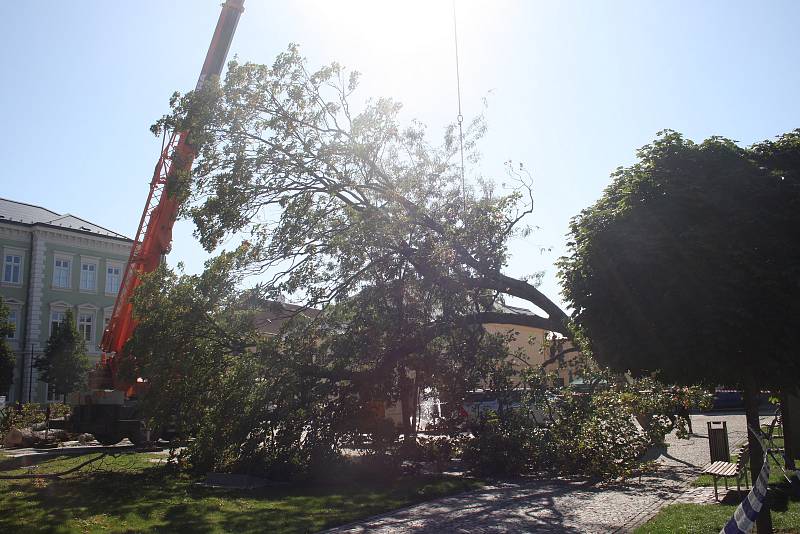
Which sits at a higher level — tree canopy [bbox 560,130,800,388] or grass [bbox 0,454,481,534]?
tree canopy [bbox 560,130,800,388]

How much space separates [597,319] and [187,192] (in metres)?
10.7

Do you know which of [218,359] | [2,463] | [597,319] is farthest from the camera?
[2,463]

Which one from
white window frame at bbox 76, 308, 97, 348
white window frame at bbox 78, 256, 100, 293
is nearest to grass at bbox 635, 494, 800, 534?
white window frame at bbox 76, 308, 97, 348

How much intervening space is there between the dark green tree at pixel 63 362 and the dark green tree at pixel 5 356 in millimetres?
3694

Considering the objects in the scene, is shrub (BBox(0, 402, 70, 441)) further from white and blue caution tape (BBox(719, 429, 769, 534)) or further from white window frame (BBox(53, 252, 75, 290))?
white and blue caution tape (BBox(719, 429, 769, 534))

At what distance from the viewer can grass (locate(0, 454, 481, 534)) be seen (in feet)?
29.0

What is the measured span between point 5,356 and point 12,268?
9.36m

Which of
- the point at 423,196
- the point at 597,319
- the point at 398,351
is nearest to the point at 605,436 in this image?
the point at 398,351

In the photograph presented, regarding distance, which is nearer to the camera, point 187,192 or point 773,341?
point 773,341

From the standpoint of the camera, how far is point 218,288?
1475 cm

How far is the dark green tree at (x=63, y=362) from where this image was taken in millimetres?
40156

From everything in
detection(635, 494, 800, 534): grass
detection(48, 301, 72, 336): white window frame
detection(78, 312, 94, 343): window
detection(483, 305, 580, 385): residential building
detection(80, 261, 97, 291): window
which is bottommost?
detection(635, 494, 800, 534): grass

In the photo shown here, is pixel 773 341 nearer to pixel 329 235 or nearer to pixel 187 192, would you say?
pixel 329 235

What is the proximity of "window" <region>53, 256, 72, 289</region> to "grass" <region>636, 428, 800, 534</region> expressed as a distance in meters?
44.0
